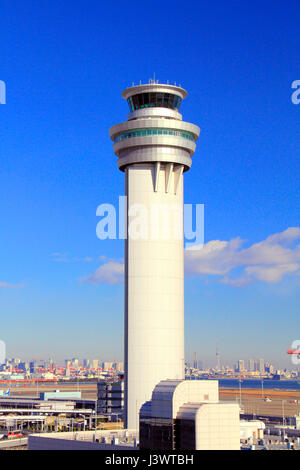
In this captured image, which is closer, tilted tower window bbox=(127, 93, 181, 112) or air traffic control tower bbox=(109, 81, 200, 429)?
air traffic control tower bbox=(109, 81, 200, 429)

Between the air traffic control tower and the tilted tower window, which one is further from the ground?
the tilted tower window

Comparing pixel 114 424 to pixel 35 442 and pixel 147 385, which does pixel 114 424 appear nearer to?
pixel 147 385

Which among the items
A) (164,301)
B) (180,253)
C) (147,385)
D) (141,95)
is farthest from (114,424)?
(141,95)

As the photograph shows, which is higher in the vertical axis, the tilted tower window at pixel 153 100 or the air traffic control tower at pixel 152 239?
the tilted tower window at pixel 153 100

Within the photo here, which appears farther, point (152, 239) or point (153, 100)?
point (153, 100)
